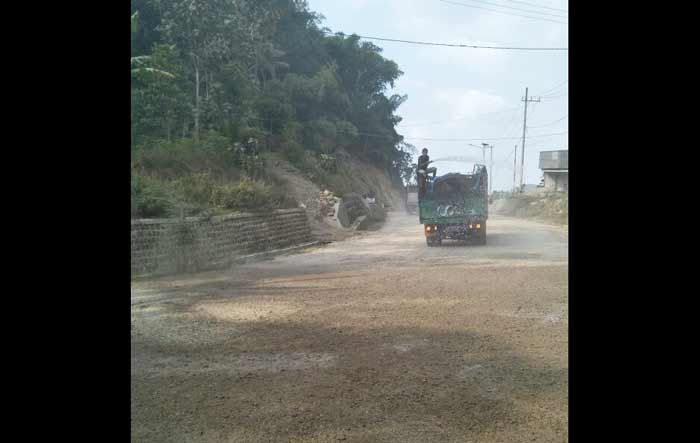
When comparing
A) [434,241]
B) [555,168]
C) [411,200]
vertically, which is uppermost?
[555,168]

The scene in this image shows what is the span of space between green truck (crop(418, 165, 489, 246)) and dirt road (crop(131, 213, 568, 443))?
4744 mm

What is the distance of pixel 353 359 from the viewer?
480 centimetres

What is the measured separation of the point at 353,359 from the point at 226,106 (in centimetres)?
1670

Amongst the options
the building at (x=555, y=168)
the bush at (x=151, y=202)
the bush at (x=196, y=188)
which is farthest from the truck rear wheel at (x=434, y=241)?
the building at (x=555, y=168)

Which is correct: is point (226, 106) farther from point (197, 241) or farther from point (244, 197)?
point (197, 241)

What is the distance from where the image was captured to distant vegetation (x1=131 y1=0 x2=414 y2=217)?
14.2 meters

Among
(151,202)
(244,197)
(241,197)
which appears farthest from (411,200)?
(151,202)

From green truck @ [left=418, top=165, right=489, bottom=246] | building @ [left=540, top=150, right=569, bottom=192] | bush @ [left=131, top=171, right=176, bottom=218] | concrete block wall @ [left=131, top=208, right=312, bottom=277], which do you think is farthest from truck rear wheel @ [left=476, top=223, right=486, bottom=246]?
building @ [left=540, top=150, right=569, bottom=192]

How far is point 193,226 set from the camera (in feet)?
36.6

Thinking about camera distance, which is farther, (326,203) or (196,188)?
(326,203)

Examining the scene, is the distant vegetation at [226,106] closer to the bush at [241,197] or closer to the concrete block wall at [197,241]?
the bush at [241,197]
